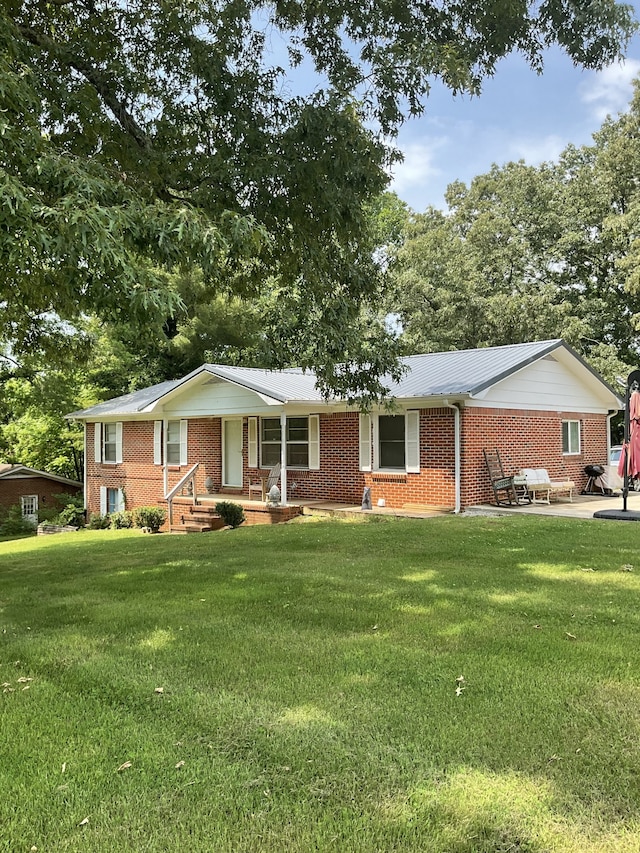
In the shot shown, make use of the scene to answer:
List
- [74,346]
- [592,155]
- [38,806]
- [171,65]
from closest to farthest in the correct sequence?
[38,806] < [171,65] < [74,346] < [592,155]

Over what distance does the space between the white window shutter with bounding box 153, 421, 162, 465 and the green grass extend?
560 inches

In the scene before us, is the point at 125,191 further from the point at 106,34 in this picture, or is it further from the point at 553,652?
the point at 553,652

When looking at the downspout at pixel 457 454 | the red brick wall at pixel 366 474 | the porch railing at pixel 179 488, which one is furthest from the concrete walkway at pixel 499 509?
the porch railing at pixel 179 488

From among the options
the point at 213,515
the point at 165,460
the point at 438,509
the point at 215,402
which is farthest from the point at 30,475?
the point at 438,509

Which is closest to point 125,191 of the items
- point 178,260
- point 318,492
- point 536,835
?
point 178,260

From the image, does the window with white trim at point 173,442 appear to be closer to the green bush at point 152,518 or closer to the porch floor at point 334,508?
the green bush at point 152,518

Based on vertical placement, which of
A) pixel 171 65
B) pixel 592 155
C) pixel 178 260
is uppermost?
pixel 592 155

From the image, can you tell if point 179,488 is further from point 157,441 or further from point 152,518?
point 157,441

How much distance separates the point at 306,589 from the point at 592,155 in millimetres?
33332

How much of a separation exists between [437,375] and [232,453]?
698cm

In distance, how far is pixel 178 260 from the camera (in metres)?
5.92

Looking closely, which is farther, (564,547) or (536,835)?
(564,547)

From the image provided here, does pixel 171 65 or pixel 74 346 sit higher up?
pixel 171 65

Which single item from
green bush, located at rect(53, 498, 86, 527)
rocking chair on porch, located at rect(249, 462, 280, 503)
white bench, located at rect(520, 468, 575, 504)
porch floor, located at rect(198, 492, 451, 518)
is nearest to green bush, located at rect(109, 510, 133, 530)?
porch floor, located at rect(198, 492, 451, 518)
